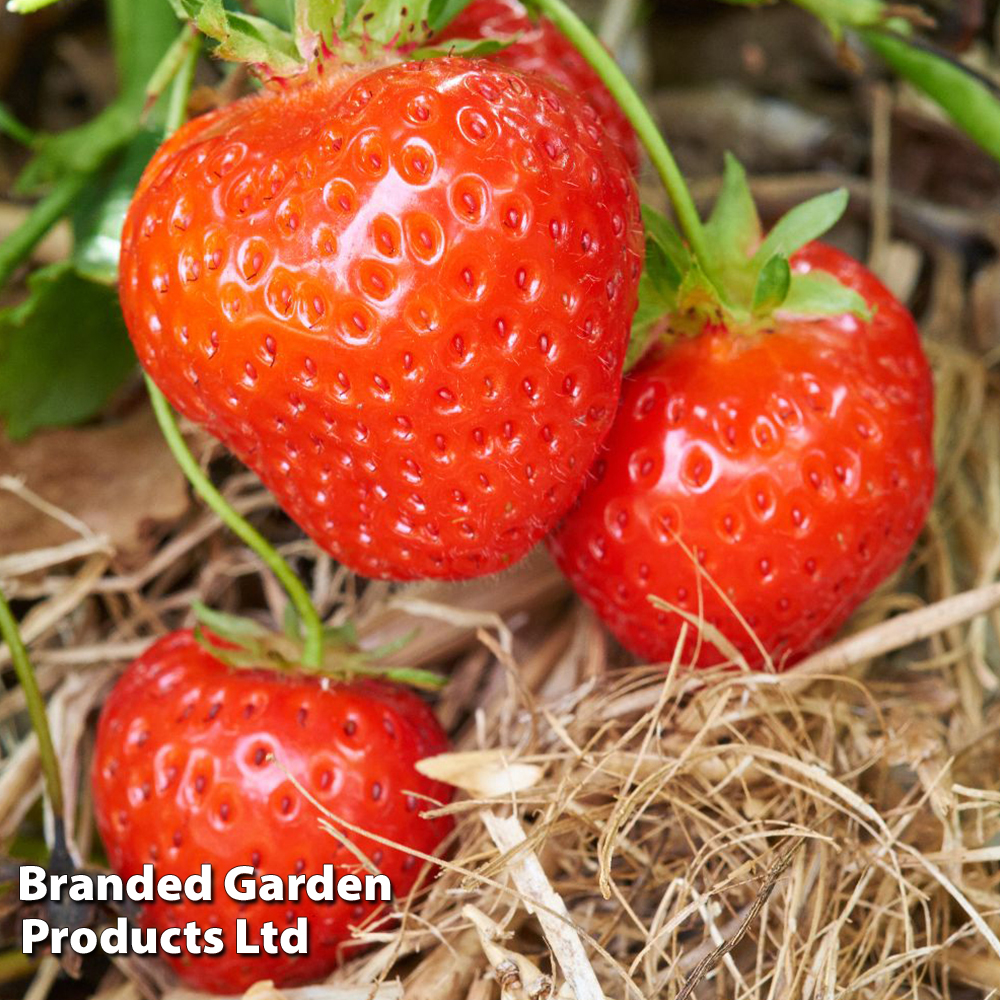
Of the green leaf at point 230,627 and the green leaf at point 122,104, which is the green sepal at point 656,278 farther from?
the green leaf at point 122,104

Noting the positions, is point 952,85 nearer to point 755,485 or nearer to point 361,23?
point 755,485

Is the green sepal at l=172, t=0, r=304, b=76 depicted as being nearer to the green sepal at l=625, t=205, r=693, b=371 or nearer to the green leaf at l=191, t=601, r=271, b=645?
the green sepal at l=625, t=205, r=693, b=371

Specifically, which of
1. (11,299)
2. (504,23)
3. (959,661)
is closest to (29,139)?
(11,299)

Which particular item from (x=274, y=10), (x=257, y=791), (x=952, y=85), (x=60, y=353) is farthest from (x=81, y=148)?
(x=952, y=85)

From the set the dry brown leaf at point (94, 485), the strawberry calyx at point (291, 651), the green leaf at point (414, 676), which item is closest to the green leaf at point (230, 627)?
the strawberry calyx at point (291, 651)

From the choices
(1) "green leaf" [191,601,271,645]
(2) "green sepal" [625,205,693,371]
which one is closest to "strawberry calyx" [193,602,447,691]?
(1) "green leaf" [191,601,271,645]

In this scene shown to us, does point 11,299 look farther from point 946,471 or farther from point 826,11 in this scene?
point 946,471
